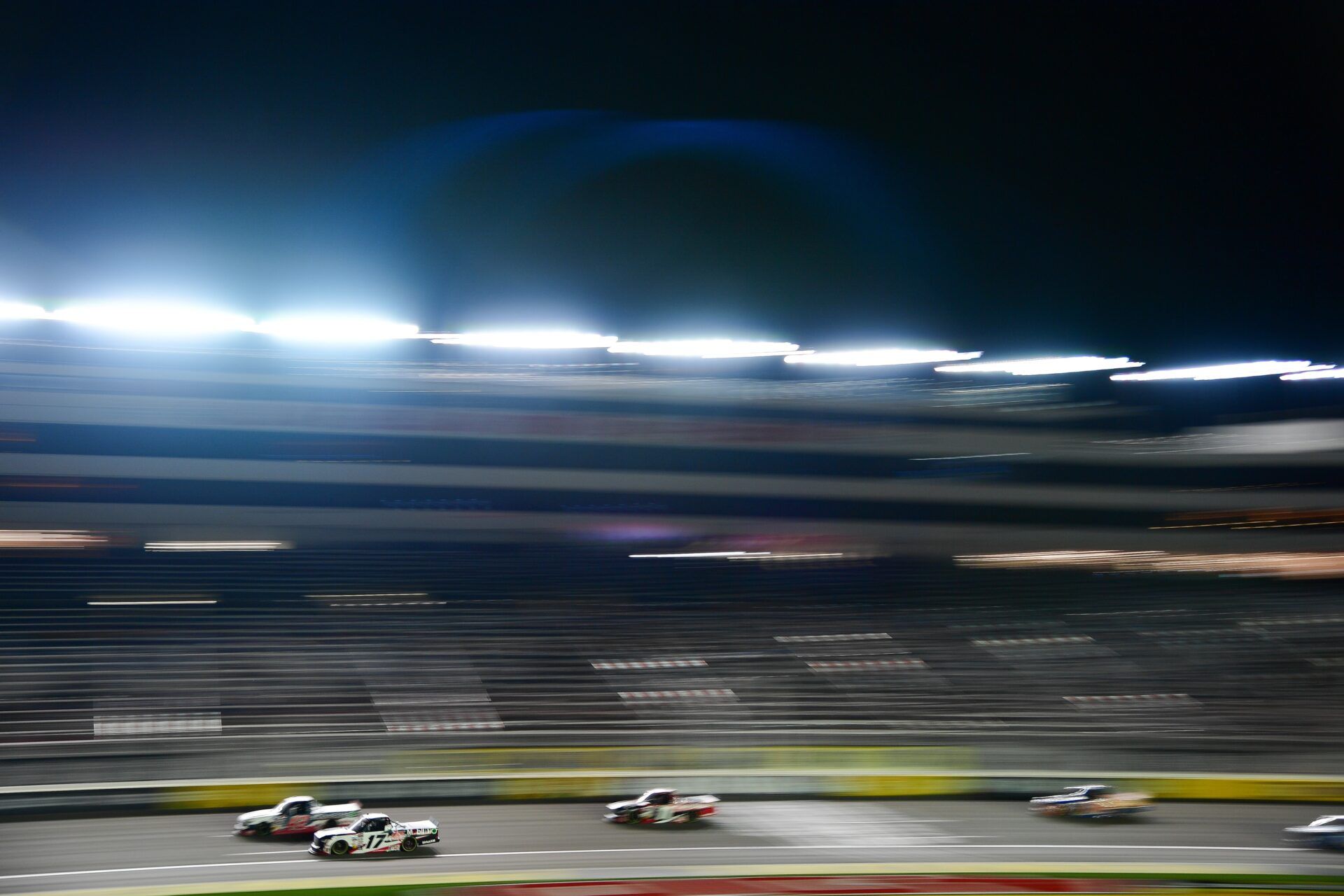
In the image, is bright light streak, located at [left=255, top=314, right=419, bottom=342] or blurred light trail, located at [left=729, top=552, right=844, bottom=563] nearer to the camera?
bright light streak, located at [left=255, top=314, right=419, bottom=342]

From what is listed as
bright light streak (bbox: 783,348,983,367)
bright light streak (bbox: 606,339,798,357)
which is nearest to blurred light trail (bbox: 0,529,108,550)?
bright light streak (bbox: 606,339,798,357)

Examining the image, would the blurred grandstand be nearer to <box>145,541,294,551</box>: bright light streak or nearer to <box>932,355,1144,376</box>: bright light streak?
<box>145,541,294,551</box>: bright light streak

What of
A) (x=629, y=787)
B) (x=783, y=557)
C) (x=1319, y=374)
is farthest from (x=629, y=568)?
(x=1319, y=374)

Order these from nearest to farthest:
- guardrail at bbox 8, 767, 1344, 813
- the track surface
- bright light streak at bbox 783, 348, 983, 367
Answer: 1. the track surface
2. guardrail at bbox 8, 767, 1344, 813
3. bright light streak at bbox 783, 348, 983, 367

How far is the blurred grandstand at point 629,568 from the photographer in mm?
12680

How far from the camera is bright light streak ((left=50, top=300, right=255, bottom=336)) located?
16.0 m

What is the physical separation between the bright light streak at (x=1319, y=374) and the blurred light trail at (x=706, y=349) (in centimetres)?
1302

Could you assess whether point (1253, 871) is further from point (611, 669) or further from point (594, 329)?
point (594, 329)

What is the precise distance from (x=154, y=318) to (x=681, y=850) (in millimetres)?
12423

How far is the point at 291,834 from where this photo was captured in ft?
29.2

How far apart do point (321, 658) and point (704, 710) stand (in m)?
5.05

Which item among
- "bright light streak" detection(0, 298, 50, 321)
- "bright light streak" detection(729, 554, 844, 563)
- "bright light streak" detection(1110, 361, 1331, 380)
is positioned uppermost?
"bright light streak" detection(0, 298, 50, 321)

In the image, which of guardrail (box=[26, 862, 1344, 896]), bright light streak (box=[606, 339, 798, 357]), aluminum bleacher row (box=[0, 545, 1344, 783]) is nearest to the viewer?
guardrail (box=[26, 862, 1344, 896])

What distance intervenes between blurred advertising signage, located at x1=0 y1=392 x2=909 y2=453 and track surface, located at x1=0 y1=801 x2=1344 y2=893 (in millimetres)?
8342
